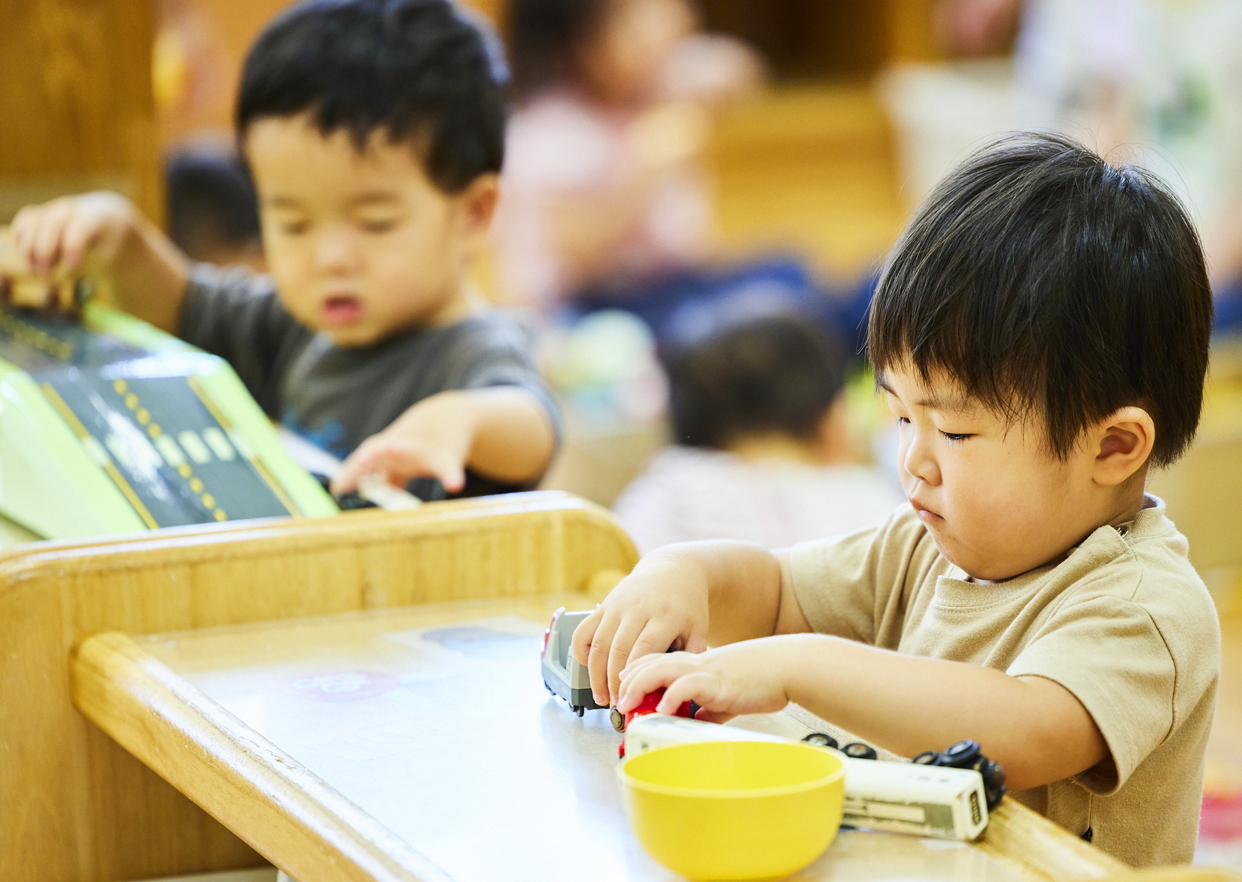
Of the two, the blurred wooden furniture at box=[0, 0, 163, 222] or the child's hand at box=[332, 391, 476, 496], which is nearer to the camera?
the child's hand at box=[332, 391, 476, 496]

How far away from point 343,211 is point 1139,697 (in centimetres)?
84

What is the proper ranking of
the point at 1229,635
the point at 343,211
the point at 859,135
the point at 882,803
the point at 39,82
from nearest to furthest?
the point at 882,803 → the point at 343,211 → the point at 39,82 → the point at 1229,635 → the point at 859,135

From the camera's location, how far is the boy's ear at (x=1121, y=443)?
62 cm

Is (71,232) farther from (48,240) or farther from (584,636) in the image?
(584,636)

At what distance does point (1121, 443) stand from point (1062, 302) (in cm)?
8

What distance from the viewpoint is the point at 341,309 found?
48.7 inches

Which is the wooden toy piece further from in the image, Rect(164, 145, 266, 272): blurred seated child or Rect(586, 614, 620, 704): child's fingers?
Rect(164, 145, 266, 272): blurred seated child

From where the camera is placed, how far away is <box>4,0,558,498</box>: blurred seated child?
3.90 feet

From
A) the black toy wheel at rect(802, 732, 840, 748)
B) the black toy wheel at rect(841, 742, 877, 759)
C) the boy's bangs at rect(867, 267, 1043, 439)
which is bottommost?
the black toy wheel at rect(802, 732, 840, 748)

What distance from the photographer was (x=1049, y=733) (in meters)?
0.55

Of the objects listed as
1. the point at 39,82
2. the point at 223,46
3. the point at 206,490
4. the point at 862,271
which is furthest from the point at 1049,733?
the point at 862,271

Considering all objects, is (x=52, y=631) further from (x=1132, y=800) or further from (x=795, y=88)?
(x=795, y=88)

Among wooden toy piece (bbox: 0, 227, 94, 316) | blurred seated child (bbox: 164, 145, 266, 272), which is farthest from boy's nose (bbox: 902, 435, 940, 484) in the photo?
blurred seated child (bbox: 164, 145, 266, 272)

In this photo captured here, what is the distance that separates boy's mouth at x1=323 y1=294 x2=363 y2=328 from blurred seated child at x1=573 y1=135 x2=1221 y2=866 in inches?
24.4
